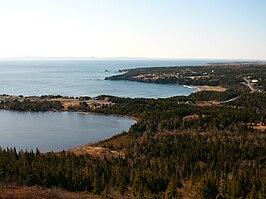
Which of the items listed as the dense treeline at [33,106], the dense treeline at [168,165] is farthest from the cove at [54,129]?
the dense treeline at [168,165]

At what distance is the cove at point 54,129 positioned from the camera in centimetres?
7262

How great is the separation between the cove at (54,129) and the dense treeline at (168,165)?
8.45m

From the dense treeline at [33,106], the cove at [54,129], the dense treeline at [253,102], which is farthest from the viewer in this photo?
the dense treeline at [33,106]

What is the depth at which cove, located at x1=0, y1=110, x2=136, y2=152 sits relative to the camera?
72625 mm

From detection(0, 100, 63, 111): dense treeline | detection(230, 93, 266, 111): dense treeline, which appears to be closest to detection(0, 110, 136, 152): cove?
detection(0, 100, 63, 111): dense treeline

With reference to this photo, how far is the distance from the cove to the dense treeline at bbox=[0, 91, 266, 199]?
8.45 meters

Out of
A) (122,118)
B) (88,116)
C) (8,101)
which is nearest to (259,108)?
(122,118)

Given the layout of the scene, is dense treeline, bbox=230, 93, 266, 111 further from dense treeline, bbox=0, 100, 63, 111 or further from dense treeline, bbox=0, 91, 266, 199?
dense treeline, bbox=0, 100, 63, 111

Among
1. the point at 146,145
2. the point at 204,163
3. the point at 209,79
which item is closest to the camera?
the point at 204,163

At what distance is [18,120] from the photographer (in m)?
97.6

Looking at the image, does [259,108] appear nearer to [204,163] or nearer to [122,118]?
[122,118]

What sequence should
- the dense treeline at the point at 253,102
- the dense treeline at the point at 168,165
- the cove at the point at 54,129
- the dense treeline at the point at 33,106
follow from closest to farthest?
1. the dense treeline at the point at 168,165
2. the cove at the point at 54,129
3. the dense treeline at the point at 253,102
4. the dense treeline at the point at 33,106

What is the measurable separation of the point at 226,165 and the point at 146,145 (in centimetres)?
1716

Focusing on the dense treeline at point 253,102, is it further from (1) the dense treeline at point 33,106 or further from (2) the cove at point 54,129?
(1) the dense treeline at point 33,106
